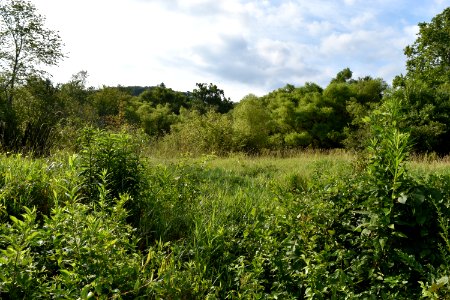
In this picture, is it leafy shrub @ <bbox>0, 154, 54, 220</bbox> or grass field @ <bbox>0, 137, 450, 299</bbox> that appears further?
leafy shrub @ <bbox>0, 154, 54, 220</bbox>

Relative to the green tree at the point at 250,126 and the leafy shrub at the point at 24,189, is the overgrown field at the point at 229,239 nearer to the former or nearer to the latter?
the leafy shrub at the point at 24,189

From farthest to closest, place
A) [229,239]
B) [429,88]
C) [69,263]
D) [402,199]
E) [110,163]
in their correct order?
1. [429,88]
2. [110,163]
3. [229,239]
4. [402,199]
5. [69,263]

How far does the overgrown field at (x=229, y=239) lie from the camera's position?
2340 millimetres

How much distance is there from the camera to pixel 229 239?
3.56 metres

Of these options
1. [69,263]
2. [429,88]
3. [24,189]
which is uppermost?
[429,88]

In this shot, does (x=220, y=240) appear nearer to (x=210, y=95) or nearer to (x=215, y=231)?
(x=215, y=231)

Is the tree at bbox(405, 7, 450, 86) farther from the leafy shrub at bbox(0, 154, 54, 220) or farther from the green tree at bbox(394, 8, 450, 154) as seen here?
the leafy shrub at bbox(0, 154, 54, 220)

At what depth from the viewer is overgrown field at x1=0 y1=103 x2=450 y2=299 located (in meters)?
2.34

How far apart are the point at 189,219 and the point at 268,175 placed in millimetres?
4506

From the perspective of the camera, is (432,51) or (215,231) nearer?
(215,231)

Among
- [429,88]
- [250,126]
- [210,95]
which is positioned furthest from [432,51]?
[210,95]

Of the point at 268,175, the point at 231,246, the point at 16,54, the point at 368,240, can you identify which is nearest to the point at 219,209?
the point at 231,246

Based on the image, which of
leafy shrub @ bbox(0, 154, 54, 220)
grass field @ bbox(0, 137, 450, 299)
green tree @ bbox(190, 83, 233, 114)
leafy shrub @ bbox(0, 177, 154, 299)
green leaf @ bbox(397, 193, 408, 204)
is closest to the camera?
leafy shrub @ bbox(0, 177, 154, 299)

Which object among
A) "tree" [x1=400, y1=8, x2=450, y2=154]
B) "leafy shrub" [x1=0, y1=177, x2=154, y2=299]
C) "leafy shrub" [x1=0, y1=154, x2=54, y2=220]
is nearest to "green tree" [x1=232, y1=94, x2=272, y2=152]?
"tree" [x1=400, y1=8, x2=450, y2=154]
